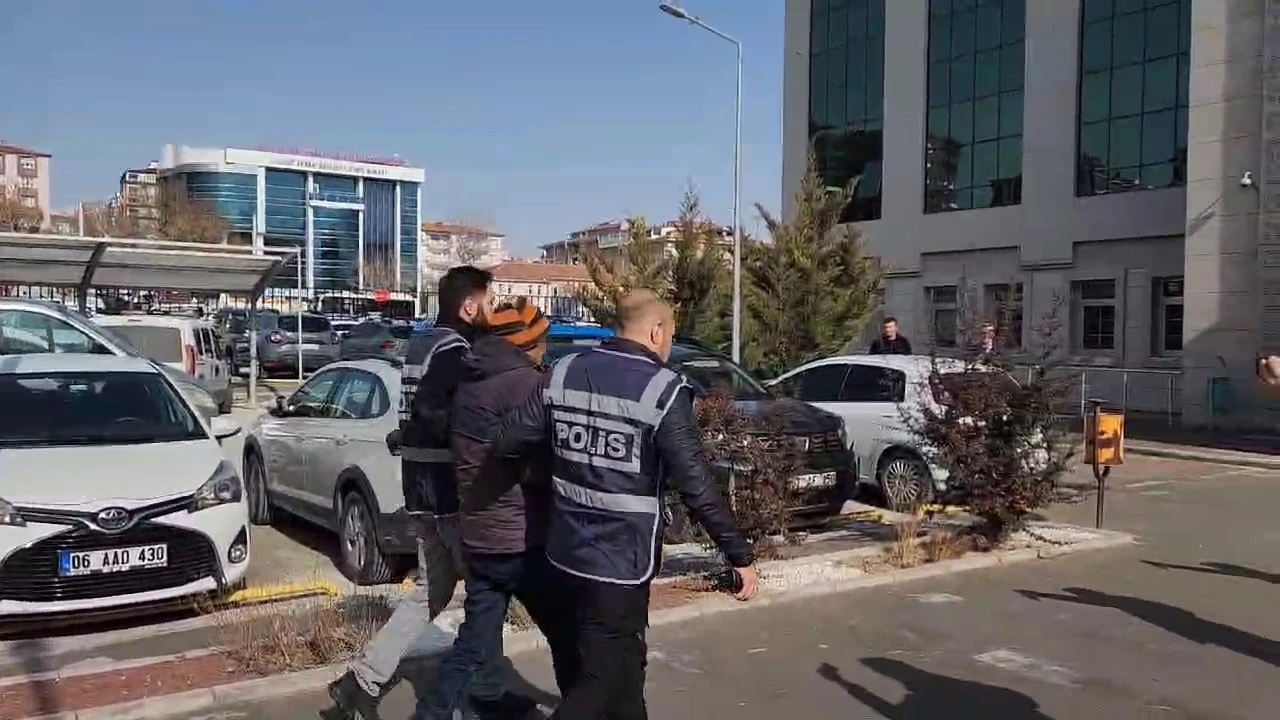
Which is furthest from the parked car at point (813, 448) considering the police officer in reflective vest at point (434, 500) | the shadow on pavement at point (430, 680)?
the police officer in reflective vest at point (434, 500)

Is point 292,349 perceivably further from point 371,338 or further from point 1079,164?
point 1079,164

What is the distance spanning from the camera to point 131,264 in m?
18.3

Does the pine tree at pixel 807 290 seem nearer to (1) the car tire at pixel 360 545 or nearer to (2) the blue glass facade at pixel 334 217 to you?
(1) the car tire at pixel 360 545

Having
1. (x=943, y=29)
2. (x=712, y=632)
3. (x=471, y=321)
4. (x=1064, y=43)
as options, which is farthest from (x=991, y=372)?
(x=943, y=29)

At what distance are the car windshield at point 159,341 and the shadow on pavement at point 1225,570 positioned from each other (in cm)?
1570

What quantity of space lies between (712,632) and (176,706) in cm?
297

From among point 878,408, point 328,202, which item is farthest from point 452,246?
point 878,408

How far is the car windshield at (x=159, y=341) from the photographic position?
19.2 meters

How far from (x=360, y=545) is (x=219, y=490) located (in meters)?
1.45

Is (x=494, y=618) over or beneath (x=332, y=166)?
beneath

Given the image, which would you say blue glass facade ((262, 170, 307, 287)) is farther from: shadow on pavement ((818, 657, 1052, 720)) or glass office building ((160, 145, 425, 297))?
shadow on pavement ((818, 657, 1052, 720))

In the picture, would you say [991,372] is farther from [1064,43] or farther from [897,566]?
[1064,43]

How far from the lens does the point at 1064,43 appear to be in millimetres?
26594

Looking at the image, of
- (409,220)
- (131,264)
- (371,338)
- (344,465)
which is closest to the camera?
(344,465)
